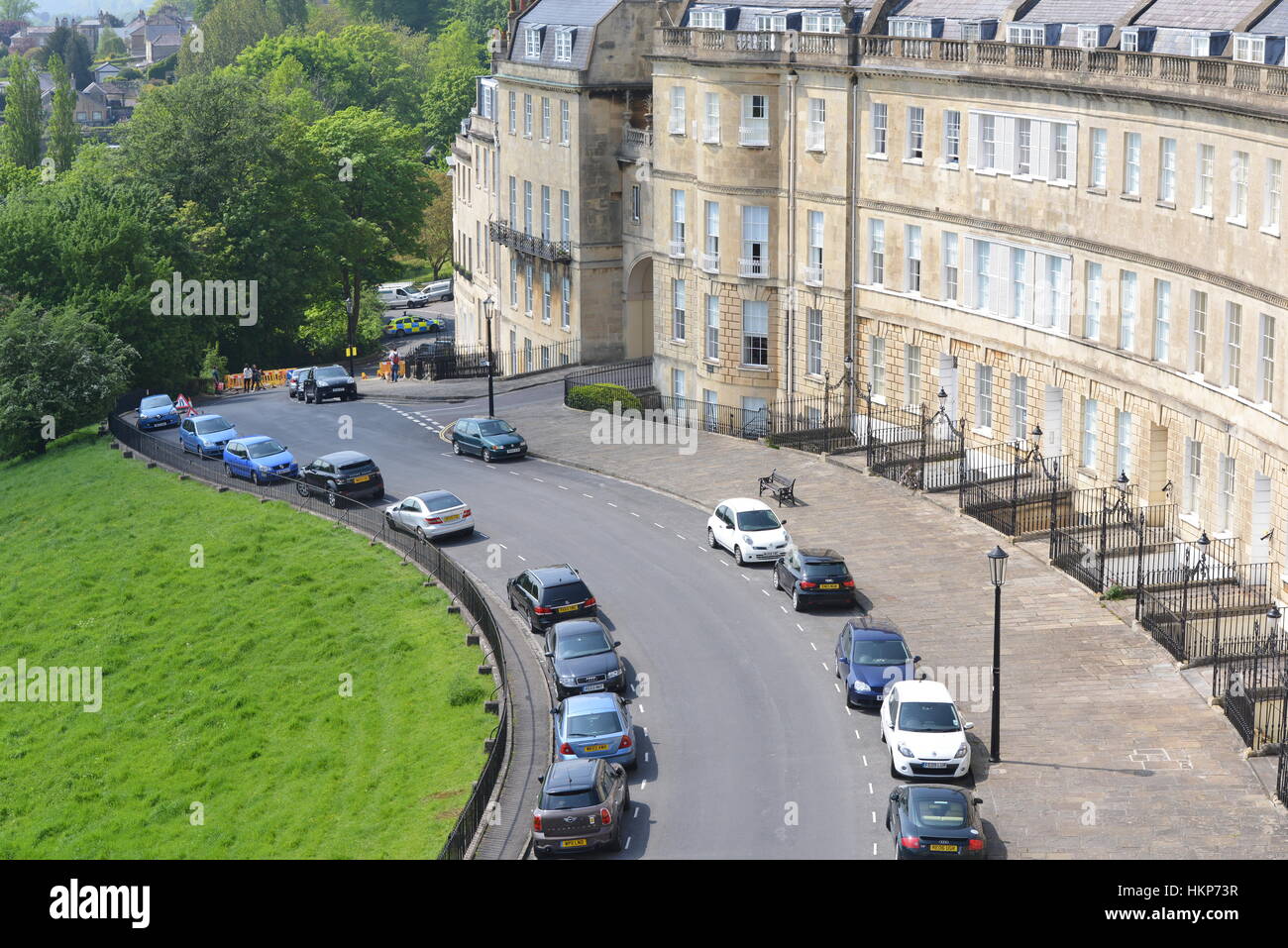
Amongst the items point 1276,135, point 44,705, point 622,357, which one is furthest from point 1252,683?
point 622,357

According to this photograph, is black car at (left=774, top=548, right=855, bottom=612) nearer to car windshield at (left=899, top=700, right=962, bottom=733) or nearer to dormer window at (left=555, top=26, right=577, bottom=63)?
car windshield at (left=899, top=700, right=962, bottom=733)

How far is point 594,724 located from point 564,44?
48.4 meters

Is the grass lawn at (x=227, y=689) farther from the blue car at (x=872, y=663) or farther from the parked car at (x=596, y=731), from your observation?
the blue car at (x=872, y=663)

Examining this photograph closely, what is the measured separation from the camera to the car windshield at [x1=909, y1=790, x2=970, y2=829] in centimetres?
3172

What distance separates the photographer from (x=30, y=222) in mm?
82750

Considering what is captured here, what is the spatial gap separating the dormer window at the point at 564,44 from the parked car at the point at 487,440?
21303mm

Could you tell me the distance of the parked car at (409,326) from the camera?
414ft

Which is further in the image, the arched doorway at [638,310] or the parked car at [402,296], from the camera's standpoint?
the parked car at [402,296]

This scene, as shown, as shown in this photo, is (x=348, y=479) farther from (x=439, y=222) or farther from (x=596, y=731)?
(x=439, y=222)

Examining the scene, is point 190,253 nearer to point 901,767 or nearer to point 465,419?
point 465,419

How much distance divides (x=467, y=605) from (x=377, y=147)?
6458cm

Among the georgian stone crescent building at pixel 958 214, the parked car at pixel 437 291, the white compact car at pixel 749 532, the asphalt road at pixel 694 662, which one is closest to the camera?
the asphalt road at pixel 694 662

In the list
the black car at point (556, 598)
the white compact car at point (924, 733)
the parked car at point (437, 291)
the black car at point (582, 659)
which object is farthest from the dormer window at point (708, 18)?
the parked car at point (437, 291)

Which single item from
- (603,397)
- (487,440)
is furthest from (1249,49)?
(603,397)
